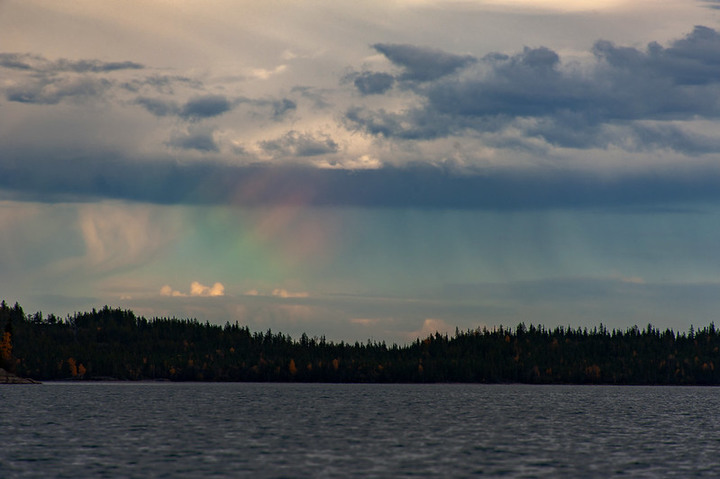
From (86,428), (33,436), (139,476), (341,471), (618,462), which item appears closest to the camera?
(139,476)

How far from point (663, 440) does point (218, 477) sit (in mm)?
70999

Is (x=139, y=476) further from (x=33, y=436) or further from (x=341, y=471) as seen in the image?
(x=33, y=436)

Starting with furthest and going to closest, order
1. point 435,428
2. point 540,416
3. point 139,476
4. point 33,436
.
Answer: point 540,416
point 435,428
point 33,436
point 139,476

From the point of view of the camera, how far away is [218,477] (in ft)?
250

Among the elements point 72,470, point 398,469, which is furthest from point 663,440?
point 72,470

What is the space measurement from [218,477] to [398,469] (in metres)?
17.5

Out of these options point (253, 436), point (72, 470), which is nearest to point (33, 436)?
point (253, 436)

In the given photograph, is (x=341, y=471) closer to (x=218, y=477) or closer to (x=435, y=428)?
(x=218, y=477)

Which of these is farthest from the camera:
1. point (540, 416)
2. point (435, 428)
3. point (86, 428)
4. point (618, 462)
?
point (540, 416)

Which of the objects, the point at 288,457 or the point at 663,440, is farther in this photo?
the point at 663,440

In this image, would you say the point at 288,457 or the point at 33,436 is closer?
the point at 288,457

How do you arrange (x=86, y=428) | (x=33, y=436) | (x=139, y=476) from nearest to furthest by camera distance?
(x=139, y=476), (x=33, y=436), (x=86, y=428)

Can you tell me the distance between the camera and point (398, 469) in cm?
8288

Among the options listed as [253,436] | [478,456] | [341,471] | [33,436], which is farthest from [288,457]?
[33,436]
